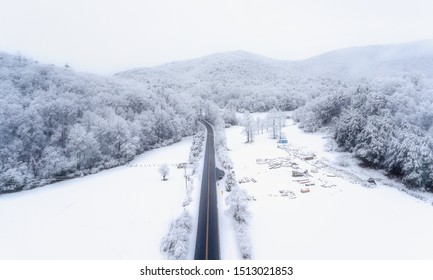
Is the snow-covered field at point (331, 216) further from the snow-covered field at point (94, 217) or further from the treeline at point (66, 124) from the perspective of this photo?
the treeline at point (66, 124)

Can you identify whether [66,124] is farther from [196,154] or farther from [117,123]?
[196,154]

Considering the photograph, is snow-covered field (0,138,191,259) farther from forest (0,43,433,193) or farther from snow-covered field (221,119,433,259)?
snow-covered field (221,119,433,259)

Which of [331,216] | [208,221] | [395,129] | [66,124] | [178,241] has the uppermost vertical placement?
[66,124]

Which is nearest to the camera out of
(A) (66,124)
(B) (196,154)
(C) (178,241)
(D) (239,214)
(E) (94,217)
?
(C) (178,241)

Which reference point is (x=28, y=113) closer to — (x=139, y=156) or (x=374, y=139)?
(x=139, y=156)

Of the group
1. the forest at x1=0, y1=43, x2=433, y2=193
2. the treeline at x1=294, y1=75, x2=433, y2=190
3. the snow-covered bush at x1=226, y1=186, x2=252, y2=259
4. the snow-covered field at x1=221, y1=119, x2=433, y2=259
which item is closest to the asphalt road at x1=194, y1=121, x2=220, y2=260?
the snow-covered bush at x1=226, y1=186, x2=252, y2=259

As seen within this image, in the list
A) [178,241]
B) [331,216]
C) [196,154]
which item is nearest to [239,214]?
[178,241]
